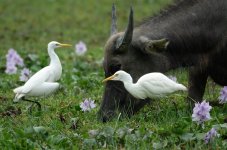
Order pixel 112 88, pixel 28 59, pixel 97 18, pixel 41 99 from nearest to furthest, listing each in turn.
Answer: pixel 112 88
pixel 41 99
pixel 28 59
pixel 97 18

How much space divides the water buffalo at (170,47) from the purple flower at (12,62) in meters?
2.77

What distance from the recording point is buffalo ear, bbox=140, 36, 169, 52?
687 centimetres

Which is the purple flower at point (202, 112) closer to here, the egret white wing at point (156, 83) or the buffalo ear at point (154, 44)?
the egret white wing at point (156, 83)

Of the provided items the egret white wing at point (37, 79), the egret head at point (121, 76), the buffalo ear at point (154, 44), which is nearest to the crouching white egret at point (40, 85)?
the egret white wing at point (37, 79)

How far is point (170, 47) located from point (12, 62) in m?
3.58

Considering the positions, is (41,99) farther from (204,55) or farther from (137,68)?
(204,55)

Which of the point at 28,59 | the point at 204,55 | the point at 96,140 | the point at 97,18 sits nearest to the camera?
the point at 96,140

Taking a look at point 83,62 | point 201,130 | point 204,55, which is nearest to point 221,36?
point 204,55

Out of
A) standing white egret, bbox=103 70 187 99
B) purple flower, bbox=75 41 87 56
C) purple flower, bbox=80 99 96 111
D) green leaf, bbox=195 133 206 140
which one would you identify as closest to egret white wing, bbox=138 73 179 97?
standing white egret, bbox=103 70 187 99

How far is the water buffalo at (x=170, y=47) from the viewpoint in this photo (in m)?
6.94

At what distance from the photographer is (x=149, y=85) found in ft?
21.1

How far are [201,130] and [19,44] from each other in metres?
9.20

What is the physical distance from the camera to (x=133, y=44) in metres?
7.03

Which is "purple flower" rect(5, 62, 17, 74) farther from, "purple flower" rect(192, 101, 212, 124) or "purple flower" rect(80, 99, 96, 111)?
"purple flower" rect(192, 101, 212, 124)
